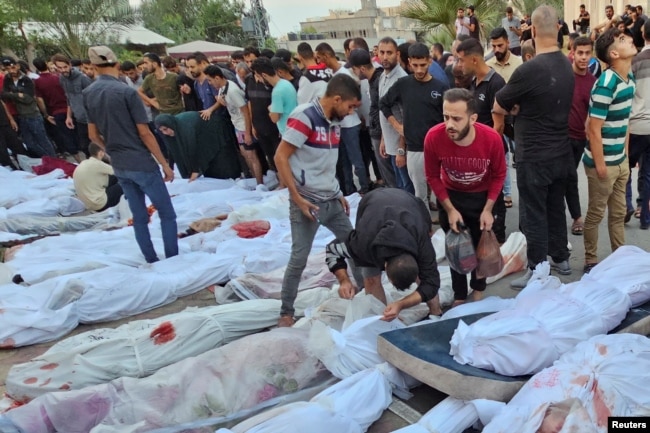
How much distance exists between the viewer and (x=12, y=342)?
3.30 meters

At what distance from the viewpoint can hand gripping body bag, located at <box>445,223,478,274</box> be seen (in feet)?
9.36

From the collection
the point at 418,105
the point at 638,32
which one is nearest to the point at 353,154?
the point at 418,105

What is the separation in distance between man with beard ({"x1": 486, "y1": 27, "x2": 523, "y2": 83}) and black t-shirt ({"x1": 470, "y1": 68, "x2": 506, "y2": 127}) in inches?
23.1

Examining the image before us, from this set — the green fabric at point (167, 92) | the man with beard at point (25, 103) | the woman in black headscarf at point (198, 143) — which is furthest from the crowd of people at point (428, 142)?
the man with beard at point (25, 103)

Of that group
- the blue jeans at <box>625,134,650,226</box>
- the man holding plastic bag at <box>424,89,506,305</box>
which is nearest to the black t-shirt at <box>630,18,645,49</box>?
the blue jeans at <box>625,134,650,226</box>

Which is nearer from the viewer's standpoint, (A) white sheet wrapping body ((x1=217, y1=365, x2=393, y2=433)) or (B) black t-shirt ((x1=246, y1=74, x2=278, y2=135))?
(A) white sheet wrapping body ((x1=217, y1=365, x2=393, y2=433))

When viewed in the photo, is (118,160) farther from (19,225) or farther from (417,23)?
(417,23)

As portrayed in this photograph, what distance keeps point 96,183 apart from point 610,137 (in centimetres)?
503

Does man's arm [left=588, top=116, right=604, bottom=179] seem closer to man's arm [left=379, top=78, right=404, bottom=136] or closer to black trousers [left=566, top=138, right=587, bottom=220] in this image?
black trousers [left=566, top=138, right=587, bottom=220]

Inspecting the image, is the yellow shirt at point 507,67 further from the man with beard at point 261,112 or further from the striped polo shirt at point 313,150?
the man with beard at point 261,112

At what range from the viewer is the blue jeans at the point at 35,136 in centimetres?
856

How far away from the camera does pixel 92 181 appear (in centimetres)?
577

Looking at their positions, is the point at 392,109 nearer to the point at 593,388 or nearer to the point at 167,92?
the point at 593,388

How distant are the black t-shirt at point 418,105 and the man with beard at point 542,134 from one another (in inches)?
35.4
